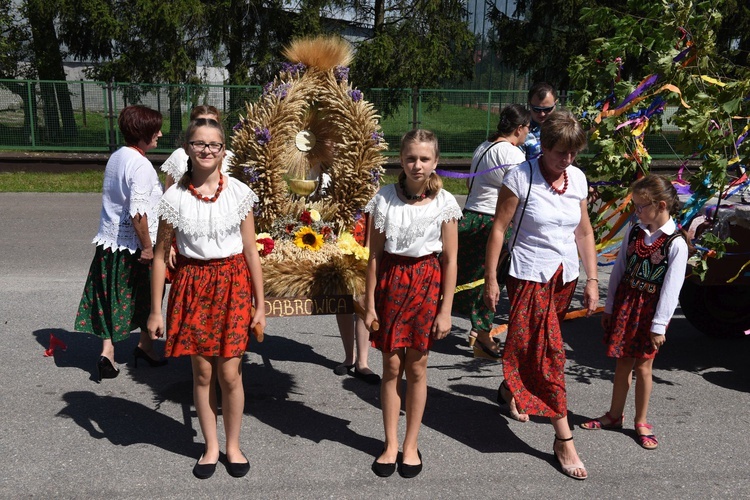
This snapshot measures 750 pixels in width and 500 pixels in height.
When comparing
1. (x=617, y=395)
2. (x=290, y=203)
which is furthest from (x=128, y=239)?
(x=617, y=395)

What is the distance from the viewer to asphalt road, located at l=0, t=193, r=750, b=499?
3.51 m

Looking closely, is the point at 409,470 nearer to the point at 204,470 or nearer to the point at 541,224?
the point at 204,470

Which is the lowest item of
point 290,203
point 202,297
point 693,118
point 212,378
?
point 212,378

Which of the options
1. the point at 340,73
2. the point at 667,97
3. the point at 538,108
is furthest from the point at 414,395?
the point at 538,108

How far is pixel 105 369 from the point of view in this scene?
15.4ft

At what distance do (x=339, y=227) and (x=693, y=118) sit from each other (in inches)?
80.8

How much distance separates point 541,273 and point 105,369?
2.74 meters

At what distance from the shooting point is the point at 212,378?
360 cm

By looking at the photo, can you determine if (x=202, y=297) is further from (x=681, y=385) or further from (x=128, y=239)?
(x=681, y=385)

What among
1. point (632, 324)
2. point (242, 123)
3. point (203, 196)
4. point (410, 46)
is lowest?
point (632, 324)

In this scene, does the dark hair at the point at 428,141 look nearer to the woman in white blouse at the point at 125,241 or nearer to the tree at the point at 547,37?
the woman in white blouse at the point at 125,241

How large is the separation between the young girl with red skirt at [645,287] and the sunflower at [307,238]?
1618mm

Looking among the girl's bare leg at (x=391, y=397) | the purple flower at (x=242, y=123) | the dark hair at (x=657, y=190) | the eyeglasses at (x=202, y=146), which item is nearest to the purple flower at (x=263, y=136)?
the purple flower at (x=242, y=123)

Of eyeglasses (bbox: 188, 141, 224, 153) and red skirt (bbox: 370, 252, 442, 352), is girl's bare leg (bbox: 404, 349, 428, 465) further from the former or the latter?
eyeglasses (bbox: 188, 141, 224, 153)
